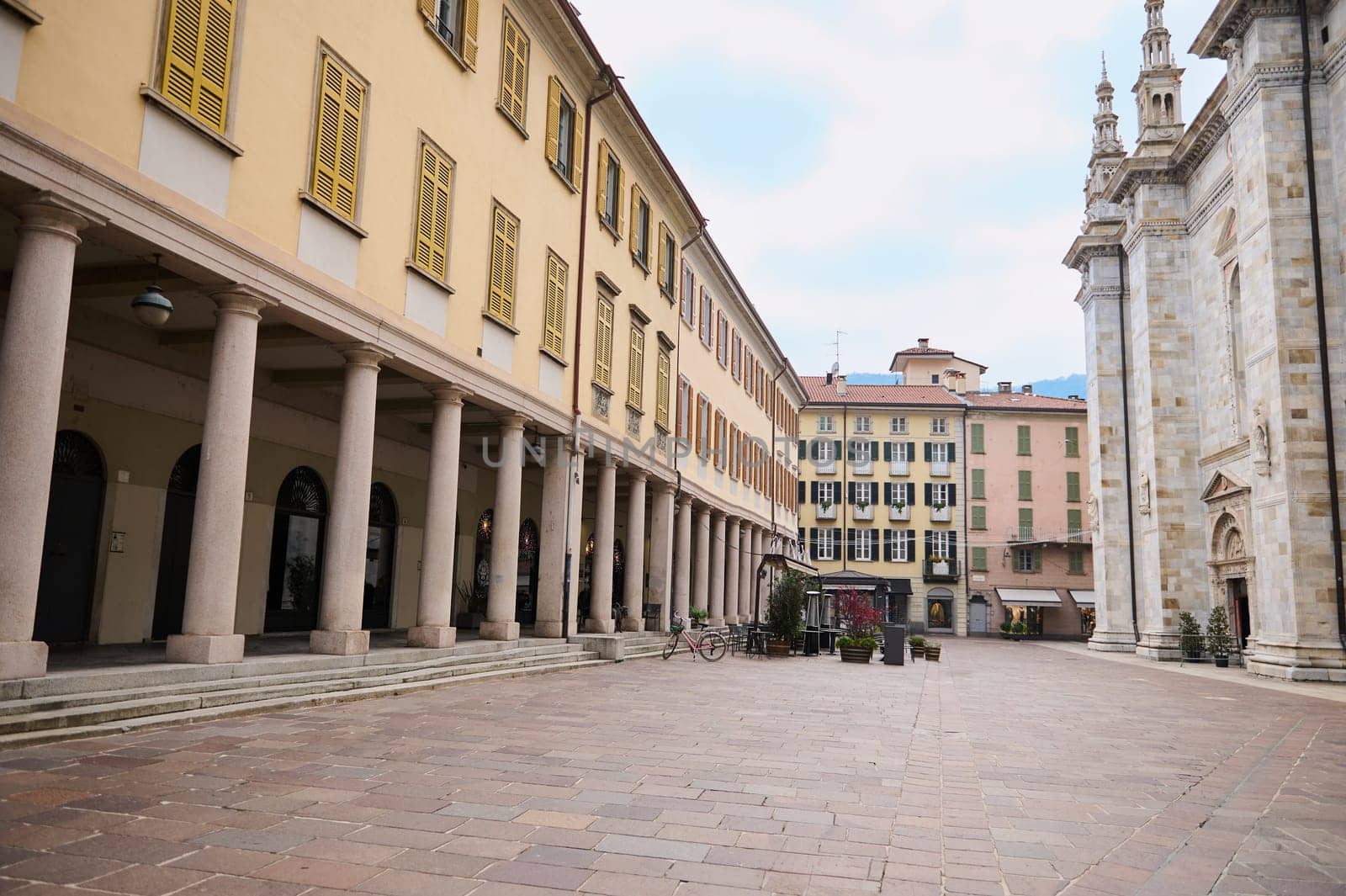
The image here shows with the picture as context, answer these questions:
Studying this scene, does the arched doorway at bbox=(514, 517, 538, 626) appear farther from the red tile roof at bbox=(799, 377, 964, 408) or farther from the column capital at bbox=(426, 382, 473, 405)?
the red tile roof at bbox=(799, 377, 964, 408)

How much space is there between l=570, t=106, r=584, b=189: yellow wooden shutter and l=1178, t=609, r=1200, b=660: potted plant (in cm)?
2292

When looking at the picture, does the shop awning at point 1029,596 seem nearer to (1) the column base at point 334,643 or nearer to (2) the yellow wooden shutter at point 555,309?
(2) the yellow wooden shutter at point 555,309

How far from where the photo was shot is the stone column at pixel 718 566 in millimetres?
33312

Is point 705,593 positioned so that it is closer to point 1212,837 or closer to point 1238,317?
point 1238,317

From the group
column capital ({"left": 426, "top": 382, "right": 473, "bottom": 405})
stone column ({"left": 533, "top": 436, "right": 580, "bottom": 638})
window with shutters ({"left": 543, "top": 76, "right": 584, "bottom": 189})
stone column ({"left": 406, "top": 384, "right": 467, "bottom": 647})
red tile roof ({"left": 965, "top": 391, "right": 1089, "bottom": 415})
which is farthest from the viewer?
red tile roof ({"left": 965, "top": 391, "right": 1089, "bottom": 415})

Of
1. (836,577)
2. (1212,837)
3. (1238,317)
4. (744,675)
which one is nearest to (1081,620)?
(836,577)

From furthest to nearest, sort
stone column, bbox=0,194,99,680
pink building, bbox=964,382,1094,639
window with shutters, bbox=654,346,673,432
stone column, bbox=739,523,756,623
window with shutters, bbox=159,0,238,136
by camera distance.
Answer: pink building, bbox=964,382,1094,639 → stone column, bbox=739,523,756,623 → window with shutters, bbox=654,346,673,432 → window with shutters, bbox=159,0,238,136 → stone column, bbox=0,194,99,680

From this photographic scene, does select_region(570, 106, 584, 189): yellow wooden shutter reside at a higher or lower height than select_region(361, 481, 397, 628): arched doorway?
higher

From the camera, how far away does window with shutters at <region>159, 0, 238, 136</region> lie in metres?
9.03

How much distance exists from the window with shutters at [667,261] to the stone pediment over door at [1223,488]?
662 inches

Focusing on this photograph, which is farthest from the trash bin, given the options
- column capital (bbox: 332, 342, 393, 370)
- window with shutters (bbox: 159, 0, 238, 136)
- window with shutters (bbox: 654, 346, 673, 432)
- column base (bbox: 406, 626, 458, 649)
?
window with shutters (bbox: 159, 0, 238, 136)

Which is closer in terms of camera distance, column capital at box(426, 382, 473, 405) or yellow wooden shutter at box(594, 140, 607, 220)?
column capital at box(426, 382, 473, 405)

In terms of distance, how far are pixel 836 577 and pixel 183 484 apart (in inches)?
1460

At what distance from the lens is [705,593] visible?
3069cm
